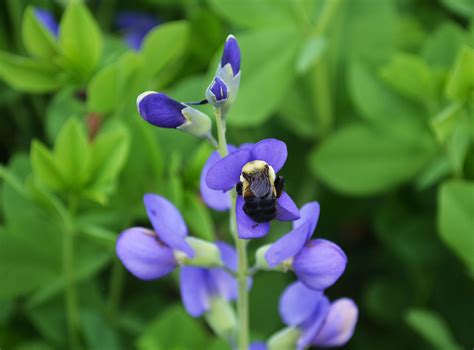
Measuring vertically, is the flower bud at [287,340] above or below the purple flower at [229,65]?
below

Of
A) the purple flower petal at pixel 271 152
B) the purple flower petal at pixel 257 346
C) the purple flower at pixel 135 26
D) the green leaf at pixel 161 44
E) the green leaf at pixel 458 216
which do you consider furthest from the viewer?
the purple flower at pixel 135 26

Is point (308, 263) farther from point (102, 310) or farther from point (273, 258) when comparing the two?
point (102, 310)

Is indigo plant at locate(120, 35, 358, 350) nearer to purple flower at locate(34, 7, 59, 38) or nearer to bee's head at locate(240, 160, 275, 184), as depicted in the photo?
bee's head at locate(240, 160, 275, 184)

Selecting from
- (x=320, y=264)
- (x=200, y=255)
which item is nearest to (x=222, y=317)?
(x=200, y=255)

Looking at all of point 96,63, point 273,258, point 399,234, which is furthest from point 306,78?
point 273,258

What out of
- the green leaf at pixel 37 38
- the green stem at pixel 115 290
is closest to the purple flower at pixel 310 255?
the green stem at pixel 115 290

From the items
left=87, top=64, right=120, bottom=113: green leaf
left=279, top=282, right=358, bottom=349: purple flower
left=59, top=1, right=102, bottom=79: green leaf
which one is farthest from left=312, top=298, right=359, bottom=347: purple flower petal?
left=59, top=1, right=102, bottom=79: green leaf

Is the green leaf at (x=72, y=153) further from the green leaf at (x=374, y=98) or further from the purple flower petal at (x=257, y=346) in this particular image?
the green leaf at (x=374, y=98)
